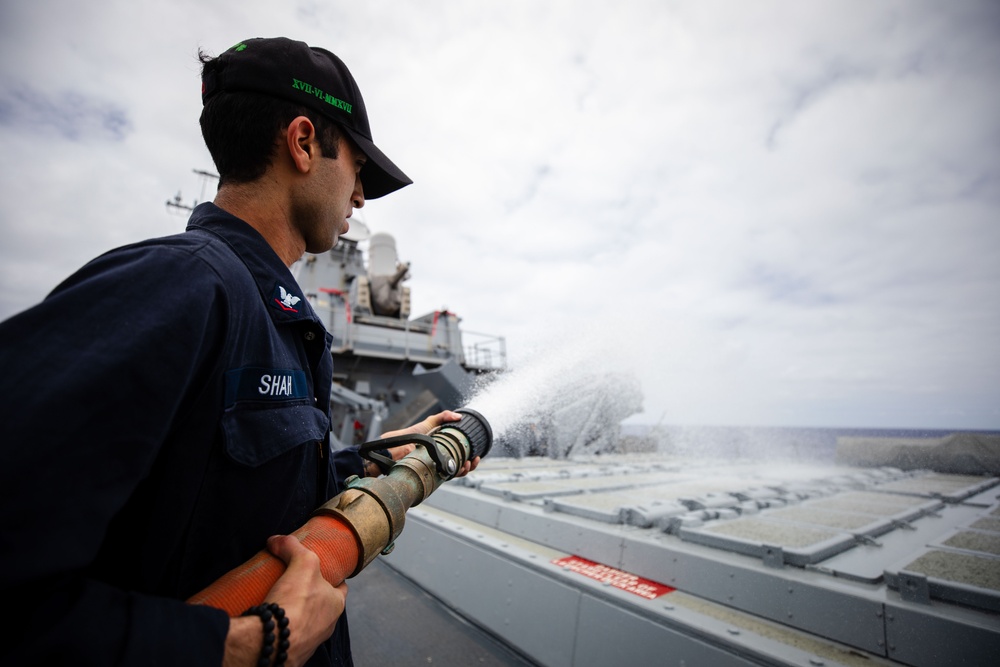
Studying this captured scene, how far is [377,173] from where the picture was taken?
4.90ft

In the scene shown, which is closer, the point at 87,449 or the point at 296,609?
the point at 87,449

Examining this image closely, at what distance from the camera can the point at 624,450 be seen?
12.7 m

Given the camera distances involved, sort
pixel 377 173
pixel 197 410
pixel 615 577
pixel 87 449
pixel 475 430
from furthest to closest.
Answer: pixel 615 577 → pixel 475 430 → pixel 377 173 → pixel 197 410 → pixel 87 449

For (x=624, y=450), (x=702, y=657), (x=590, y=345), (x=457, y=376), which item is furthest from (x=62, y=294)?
(x=624, y=450)

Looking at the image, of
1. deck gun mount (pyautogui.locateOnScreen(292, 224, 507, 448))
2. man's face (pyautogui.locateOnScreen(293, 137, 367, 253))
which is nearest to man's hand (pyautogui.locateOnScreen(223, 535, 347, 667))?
man's face (pyautogui.locateOnScreen(293, 137, 367, 253))

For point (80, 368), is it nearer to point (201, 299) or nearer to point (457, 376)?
point (201, 299)

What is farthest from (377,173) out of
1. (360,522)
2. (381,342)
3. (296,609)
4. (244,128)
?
(381,342)

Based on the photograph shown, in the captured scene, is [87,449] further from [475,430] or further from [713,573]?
[713,573]

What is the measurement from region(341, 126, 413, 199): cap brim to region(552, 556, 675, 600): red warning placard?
7.46 feet

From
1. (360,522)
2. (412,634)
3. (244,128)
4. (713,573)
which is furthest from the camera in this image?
(412,634)

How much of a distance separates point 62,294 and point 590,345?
5.37 meters

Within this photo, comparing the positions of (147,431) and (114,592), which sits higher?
(147,431)

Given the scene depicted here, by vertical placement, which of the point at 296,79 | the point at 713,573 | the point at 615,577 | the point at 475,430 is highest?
the point at 296,79

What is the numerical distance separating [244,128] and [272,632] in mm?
1098
